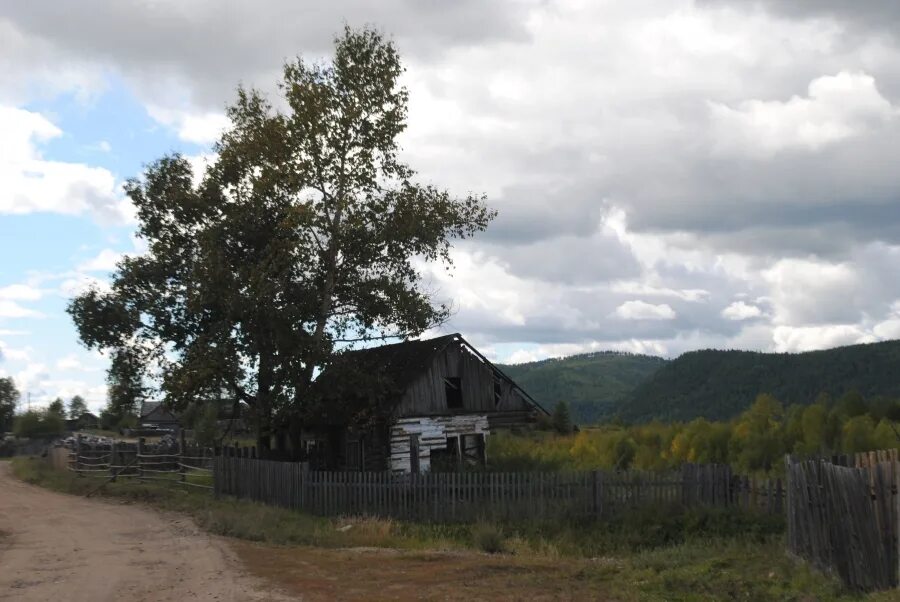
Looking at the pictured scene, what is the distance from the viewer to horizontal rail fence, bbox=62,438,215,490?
33719 mm

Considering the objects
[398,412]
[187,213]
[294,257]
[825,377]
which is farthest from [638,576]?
[825,377]

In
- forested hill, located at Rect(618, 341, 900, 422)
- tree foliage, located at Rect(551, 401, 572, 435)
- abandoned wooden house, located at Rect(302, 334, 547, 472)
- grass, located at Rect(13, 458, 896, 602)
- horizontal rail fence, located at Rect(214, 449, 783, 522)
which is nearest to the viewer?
grass, located at Rect(13, 458, 896, 602)

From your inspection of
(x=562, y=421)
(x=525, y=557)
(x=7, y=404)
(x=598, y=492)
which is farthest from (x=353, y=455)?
(x=7, y=404)

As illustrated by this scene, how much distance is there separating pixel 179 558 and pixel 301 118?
1802 cm

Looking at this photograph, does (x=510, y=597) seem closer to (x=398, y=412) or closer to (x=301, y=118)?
(x=398, y=412)

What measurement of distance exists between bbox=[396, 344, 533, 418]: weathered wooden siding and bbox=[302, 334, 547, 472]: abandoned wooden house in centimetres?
4

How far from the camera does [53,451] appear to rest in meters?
51.6

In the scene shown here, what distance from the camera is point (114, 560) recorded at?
16.5 metres

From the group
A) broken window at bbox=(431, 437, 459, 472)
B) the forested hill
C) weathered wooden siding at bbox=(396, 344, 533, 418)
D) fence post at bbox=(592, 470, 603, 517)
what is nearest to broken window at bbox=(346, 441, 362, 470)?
broken window at bbox=(431, 437, 459, 472)

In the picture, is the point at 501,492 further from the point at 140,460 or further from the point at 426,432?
the point at 140,460

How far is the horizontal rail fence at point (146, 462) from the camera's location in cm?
3372

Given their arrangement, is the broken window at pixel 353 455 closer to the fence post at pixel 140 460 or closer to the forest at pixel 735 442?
the forest at pixel 735 442

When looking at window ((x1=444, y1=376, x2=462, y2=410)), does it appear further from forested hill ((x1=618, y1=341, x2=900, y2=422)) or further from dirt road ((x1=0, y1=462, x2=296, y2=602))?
forested hill ((x1=618, y1=341, x2=900, y2=422))

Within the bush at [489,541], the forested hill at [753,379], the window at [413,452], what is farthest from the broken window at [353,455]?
the forested hill at [753,379]
